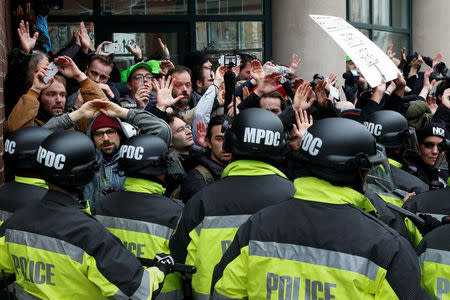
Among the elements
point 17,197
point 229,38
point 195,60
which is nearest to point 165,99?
point 17,197

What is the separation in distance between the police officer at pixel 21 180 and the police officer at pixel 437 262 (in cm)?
243

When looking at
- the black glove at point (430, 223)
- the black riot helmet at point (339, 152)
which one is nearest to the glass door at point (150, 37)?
the black glove at point (430, 223)

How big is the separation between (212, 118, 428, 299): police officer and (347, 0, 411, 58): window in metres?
10.1

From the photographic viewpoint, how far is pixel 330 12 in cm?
1024

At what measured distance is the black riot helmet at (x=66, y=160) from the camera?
137 inches

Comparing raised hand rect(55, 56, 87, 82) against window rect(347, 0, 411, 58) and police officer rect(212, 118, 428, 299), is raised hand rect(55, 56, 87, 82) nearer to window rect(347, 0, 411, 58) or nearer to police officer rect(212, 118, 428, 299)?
police officer rect(212, 118, 428, 299)

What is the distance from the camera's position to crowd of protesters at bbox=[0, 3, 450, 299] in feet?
12.1

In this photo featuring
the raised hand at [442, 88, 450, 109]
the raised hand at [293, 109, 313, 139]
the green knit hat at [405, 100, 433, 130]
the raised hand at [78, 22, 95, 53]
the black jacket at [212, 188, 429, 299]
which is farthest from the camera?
the raised hand at [442, 88, 450, 109]

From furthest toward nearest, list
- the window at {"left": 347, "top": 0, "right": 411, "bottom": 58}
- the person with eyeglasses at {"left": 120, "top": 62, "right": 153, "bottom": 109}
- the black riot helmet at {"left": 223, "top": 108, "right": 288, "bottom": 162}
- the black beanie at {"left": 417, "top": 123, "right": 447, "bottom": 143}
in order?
the window at {"left": 347, "top": 0, "right": 411, "bottom": 58}, the person with eyeglasses at {"left": 120, "top": 62, "right": 153, "bottom": 109}, the black beanie at {"left": 417, "top": 123, "right": 447, "bottom": 143}, the black riot helmet at {"left": 223, "top": 108, "right": 288, "bottom": 162}

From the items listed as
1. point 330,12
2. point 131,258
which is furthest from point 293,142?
point 330,12

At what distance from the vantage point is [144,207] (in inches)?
165

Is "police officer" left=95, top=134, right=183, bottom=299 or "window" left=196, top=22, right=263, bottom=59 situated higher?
"window" left=196, top=22, right=263, bottom=59

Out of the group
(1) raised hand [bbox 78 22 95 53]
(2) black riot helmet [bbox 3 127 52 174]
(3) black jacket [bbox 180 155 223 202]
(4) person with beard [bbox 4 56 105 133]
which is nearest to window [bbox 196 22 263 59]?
(1) raised hand [bbox 78 22 95 53]

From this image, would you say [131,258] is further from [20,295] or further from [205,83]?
[205,83]
